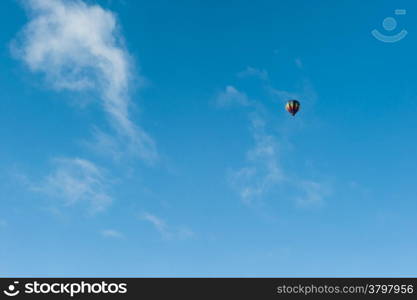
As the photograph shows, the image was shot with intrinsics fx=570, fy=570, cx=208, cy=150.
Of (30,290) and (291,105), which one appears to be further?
(291,105)

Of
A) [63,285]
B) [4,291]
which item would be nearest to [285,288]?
[63,285]

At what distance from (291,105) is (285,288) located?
56.2 m

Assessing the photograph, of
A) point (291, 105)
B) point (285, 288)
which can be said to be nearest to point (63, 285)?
point (285, 288)

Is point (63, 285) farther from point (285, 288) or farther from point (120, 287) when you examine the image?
point (285, 288)

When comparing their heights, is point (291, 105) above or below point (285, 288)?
above

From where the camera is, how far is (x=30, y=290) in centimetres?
5269

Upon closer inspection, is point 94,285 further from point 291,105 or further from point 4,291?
point 291,105

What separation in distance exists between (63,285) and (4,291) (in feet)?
18.2

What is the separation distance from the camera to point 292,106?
347 feet

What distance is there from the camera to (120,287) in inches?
2103

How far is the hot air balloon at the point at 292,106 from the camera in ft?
346

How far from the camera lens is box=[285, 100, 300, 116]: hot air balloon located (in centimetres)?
10556

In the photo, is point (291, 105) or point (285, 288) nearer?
point (285, 288)

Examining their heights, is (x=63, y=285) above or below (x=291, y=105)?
below
